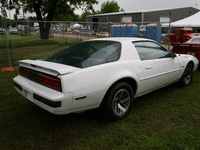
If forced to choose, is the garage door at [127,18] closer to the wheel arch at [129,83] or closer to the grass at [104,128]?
the grass at [104,128]

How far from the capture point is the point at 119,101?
2.99m

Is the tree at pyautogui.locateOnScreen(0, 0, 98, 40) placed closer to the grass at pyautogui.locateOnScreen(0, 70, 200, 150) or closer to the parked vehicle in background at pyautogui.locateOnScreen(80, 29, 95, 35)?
the parked vehicle in background at pyautogui.locateOnScreen(80, 29, 95, 35)

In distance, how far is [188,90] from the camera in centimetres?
452

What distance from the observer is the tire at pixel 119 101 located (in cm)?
277

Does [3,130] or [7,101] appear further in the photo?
[7,101]

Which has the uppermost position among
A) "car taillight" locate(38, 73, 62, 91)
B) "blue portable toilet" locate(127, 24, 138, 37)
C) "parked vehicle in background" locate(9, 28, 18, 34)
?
"blue portable toilet" locate(127, 24, 138, 37)

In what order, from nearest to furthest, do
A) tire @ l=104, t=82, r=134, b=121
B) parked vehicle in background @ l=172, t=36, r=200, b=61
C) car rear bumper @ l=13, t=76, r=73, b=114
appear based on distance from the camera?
1. car rear bumper @ l=13, t=76, r=73, b=114
2. tire @ l=104, t=82, r=134, b=121
3. parked vehicle in background @ l=172, t=36, r=200, b=61

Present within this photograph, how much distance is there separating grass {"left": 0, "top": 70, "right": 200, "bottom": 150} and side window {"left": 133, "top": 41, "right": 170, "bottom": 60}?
102 cm

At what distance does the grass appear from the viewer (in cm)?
243

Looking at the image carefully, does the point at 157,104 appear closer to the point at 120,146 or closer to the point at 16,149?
the point at 120,146

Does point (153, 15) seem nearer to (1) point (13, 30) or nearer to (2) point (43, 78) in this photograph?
(1) point (13, 30)

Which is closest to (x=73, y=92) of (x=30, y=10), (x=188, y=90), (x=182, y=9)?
(x=188, y=90)

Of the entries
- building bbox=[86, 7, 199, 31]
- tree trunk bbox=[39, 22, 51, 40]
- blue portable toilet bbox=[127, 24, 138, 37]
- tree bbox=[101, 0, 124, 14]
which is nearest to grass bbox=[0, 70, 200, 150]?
tree trunk bbox=[39, 22, 51, 40]

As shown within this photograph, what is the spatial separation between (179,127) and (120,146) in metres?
1.12
